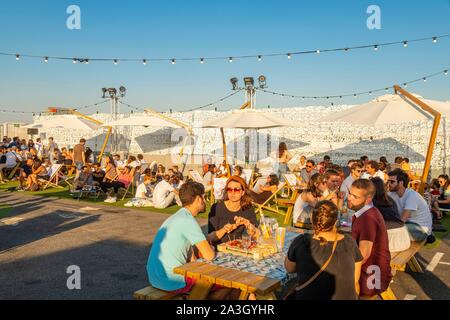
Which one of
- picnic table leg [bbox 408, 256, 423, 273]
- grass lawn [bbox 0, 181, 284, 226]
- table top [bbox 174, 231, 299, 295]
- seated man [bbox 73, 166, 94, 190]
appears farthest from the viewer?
seated man [bbox 73, 166, 94, 190]

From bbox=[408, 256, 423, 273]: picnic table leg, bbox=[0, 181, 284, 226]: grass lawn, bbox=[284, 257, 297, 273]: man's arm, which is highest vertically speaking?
bbox=[284, 257, 297, 273]: man's arm

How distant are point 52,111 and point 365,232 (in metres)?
29.9

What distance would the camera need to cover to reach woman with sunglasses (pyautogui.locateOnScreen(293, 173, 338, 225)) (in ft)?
19.8

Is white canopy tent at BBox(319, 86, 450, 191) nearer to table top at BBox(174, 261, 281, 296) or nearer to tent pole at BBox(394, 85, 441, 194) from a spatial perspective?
tent pole at BBox(394, 85, 441, 194)

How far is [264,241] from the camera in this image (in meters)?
4.18

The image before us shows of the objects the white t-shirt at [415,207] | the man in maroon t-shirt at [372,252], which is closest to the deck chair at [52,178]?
the white t-shirt at [415,207]

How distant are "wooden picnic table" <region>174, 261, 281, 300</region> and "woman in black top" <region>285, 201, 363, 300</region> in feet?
0.81

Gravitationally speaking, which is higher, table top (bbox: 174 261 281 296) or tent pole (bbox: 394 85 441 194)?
tent pole (bbox: 394 85 441 194)

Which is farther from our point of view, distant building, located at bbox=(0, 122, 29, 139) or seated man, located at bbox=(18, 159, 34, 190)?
distant building, located at bbox=(0, 122, 29, 139)

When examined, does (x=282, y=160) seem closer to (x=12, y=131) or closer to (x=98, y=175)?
(x=98, y=175)

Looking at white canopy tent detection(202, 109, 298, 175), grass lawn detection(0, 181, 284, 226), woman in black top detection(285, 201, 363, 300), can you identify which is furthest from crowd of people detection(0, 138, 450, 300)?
white canopy tent detection(202, 109, 298, 175)

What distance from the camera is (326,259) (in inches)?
115

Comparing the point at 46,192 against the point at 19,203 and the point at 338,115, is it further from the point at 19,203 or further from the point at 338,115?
the point at 338,115
